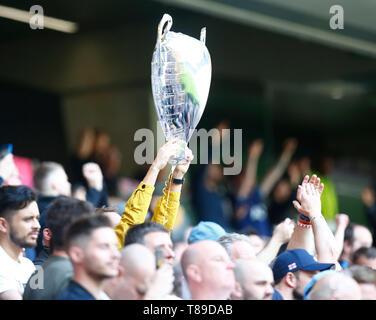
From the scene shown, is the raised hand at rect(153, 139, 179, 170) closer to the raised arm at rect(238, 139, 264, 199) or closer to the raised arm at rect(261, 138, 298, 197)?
the raised arm at rect(238, 139, 264, 199)

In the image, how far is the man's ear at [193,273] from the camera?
2.99 meters

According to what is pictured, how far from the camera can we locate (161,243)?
3221 mm

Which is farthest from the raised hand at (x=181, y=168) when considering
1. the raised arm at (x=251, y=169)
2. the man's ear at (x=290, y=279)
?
the raised arm at (x=251, y=169)

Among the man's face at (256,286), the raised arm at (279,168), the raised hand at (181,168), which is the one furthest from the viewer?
the raised arm at (279,168)

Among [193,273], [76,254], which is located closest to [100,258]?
[76,254]

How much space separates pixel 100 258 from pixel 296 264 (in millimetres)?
1299

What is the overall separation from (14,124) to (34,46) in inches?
53.0

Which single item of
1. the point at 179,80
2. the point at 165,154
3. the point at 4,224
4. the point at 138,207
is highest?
the point at 179,80

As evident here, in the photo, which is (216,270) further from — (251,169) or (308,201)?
(251,169)

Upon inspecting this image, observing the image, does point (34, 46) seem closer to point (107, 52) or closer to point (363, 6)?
point (107, 52)

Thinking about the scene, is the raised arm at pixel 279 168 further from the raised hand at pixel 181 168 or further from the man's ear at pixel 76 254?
the man's ear at pixel 76 254

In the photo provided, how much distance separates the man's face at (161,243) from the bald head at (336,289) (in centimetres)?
60

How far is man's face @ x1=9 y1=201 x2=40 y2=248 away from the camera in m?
3.55

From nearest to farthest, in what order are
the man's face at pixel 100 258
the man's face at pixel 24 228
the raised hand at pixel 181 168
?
the man's face at pixel 100 258
the man's face at pixel 24 228
the raised hand at pixel 181 168
